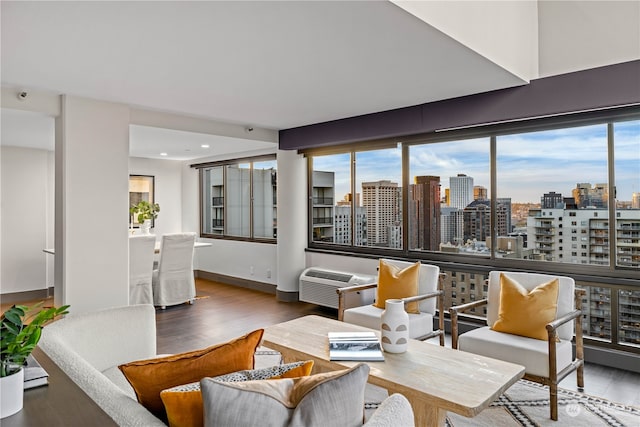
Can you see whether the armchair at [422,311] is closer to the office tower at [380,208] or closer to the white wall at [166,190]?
the office tower at [380,208]

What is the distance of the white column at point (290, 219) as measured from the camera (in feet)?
19.7

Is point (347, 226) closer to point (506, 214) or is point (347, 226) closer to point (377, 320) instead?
point (506, 214)

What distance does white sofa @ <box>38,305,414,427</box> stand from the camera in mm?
1270

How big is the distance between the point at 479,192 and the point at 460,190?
22cm

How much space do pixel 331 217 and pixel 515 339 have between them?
3368 millimetres

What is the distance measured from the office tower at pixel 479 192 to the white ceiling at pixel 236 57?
40.4 inches

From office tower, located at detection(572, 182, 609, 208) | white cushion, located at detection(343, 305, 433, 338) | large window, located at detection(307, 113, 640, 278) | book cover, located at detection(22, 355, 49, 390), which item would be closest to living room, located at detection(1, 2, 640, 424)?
large window, located at detection(307, 113, 640, 278)

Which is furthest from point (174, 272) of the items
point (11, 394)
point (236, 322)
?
point (11, 394)

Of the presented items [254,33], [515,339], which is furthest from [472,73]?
[515,339]

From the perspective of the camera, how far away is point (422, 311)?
382 cm

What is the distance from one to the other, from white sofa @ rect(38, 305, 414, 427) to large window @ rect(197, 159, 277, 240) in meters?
4.34

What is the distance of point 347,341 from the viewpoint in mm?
2799

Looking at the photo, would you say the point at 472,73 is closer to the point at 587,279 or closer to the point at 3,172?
the point at 587,279

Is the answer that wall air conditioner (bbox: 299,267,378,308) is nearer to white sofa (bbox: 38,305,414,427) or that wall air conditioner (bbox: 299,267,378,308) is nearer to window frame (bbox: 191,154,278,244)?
window frame (bbox: 191,154,278,244)
